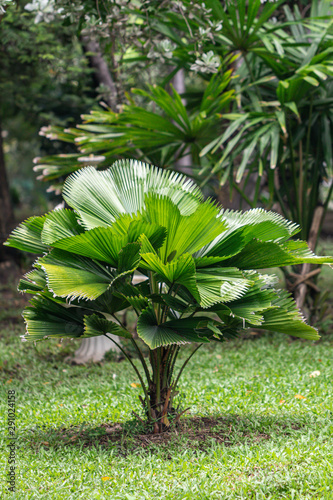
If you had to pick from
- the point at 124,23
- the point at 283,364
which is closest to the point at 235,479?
the point at 283,364

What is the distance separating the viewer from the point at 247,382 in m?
4.64

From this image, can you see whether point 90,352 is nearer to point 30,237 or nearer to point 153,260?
point 30,237

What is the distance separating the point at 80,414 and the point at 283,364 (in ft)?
7.49

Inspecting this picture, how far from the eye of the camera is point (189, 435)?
324 cm

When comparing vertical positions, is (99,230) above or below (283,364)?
above

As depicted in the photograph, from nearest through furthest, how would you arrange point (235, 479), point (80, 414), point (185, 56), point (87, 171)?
point (235, 479) < point (87, 171) < point (80, 414) < point (185, 56)

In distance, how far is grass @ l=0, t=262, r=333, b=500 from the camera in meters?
2.60

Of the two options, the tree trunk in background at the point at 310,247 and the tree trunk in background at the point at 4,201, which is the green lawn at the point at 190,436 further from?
the tree trunk in background at the point at 4,201

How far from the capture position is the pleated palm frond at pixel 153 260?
9.13ft

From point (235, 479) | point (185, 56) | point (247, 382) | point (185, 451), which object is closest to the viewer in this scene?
point (235, 479)

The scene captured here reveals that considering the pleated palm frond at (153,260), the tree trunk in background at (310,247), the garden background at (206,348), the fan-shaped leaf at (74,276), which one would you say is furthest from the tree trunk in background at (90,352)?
the fan-shaped leaf at (74,276)

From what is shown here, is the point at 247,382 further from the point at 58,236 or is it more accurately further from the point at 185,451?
the point at 58,236

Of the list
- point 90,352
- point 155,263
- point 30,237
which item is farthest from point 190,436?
point 90,352

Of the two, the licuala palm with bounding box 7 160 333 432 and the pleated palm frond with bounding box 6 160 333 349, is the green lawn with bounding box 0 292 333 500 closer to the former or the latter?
the licuala palm with bounding box 7 160 333 432
